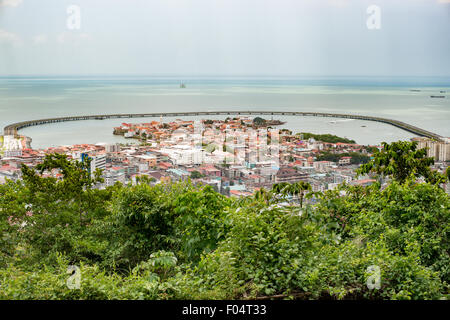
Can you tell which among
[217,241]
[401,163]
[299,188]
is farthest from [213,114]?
[217,241]

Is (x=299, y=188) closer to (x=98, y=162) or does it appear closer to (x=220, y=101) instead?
(x=98, y=162)

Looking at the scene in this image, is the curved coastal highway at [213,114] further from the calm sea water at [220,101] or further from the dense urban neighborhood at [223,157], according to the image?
the dense urban neighborhood at [223,157]

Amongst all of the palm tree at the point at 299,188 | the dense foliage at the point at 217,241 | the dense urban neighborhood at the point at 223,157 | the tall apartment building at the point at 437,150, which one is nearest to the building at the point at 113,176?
the dense urban neighborhood at the point at 223,157

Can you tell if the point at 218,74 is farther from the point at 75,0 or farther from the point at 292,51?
the point at 75,0

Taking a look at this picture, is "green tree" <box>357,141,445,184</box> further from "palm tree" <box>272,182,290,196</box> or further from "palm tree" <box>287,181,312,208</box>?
"palm tree" <box>272,182,290,196</box>

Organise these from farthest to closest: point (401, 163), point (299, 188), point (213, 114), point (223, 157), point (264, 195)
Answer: point (213, 114)
point (223, 157)
point (401, 163)
point (299, 188)
point (264, 195)

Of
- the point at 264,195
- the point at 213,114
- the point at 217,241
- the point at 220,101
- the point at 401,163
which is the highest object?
the point at 220,101

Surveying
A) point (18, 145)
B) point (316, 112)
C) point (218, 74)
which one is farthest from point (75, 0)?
point (316, 112)

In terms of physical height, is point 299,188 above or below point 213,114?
below
